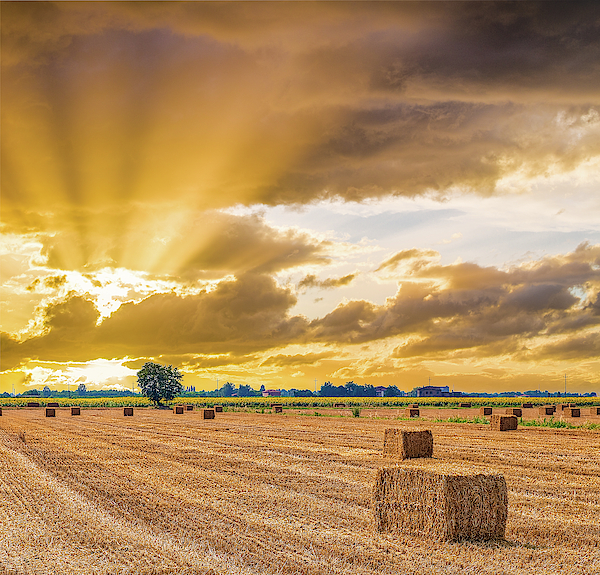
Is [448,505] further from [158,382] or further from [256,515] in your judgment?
[158,382]

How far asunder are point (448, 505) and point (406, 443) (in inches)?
380

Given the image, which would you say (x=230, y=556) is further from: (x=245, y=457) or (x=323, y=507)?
(x=245, y=457)

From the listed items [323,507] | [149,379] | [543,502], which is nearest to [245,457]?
[323,507]

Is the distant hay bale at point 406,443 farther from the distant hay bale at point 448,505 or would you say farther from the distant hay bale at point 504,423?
the distant hay bale at point 504,423

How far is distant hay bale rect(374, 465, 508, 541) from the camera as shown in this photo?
10.9 metres

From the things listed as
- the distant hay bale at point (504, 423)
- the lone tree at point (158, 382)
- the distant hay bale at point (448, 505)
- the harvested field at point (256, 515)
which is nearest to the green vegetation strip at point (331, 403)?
the lone tree at point (158, 382)

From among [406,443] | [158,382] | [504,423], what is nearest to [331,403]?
[158,382]

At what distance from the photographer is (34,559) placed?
10.1 m

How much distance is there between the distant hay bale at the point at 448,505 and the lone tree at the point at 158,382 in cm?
10203

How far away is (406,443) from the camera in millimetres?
20375

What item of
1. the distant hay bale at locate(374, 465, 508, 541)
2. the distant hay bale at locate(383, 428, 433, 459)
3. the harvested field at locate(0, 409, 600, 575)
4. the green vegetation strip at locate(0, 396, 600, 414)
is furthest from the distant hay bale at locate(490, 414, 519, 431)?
the green vegetation strip at locate(0, 396, 600, 414)

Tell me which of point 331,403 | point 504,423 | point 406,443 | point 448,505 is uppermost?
point 448,505

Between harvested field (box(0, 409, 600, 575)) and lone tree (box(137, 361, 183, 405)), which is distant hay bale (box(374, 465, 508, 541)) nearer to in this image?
harvested field (box(0, 409, 600, 575))

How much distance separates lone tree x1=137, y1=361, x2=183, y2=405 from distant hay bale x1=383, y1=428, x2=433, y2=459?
3681 inches
